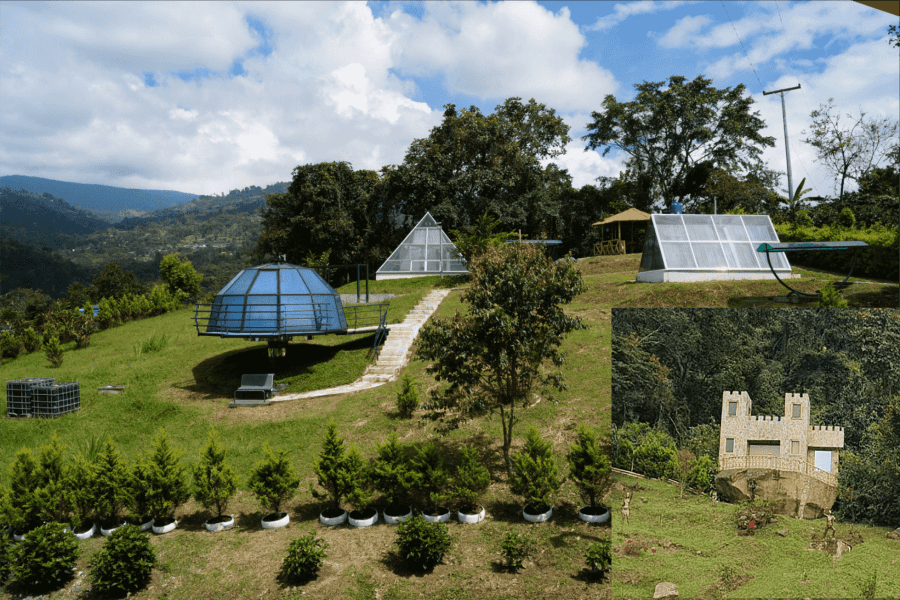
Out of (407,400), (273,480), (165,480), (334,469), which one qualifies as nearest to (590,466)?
(334,469)

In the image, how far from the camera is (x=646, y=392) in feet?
19.7

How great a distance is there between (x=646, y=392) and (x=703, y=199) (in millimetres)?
32135

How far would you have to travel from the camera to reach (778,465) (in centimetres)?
525

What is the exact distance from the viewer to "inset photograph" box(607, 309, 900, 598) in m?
4.94

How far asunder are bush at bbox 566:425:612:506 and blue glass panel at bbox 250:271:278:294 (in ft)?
34.1

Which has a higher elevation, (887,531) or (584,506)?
(887,531)

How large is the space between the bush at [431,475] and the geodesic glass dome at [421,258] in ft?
61.2

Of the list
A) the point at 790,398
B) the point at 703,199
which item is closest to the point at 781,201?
the point at 703,199

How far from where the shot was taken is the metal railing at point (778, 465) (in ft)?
16.7

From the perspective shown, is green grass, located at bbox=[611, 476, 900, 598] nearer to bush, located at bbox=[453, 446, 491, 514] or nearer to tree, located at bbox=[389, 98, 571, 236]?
bush, located at bbox=[453, 446, 491, 514]

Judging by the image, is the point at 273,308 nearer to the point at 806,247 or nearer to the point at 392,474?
the point at 392,474

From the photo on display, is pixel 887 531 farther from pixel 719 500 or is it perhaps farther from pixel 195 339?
pixel 195 339

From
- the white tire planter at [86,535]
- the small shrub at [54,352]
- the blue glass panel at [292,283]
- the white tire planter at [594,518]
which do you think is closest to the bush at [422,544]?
the white tire planter at [594,518]

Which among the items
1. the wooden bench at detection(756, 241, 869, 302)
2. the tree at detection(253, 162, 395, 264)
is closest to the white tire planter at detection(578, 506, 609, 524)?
the wooden bench at detection(756, 241, 869, 302)
